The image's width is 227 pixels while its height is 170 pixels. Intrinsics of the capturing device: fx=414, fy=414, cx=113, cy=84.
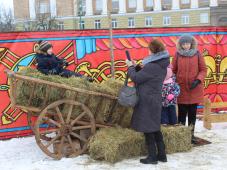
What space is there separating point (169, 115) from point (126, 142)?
1212mm

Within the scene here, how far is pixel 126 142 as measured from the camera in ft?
19.3

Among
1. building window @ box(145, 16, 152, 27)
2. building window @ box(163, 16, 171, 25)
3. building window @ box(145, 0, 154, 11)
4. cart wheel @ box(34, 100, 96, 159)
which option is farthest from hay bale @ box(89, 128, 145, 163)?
building window @ box(145, 0, 154, 11)

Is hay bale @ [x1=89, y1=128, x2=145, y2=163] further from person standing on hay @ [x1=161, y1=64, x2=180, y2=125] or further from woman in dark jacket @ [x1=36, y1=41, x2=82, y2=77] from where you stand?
woman in dark jacket @ [x1=36, y1=41, x2=82, y2=77]

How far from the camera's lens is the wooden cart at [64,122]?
19.0 feet

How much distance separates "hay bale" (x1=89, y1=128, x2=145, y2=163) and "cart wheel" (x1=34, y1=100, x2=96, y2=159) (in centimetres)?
22

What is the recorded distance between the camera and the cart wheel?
586 cm

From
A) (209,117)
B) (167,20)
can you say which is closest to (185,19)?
(167,20)

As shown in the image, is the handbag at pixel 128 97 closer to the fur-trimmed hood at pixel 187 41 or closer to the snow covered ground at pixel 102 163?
the snow covered ground at pixel 102 163

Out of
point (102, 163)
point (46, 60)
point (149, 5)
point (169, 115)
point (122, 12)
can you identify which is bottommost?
point (102, 163)

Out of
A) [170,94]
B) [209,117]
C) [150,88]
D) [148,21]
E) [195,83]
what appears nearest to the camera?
[150,88]

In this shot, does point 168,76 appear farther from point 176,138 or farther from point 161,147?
point 161,147

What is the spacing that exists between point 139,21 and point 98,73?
5982cm

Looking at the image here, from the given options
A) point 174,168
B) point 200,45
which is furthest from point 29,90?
point 200,45

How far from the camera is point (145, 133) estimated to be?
5766mm
